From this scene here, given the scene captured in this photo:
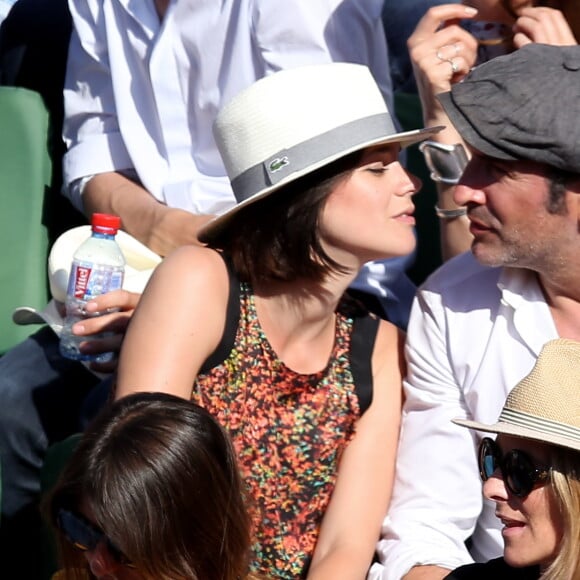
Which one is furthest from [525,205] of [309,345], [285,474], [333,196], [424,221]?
[424,221]

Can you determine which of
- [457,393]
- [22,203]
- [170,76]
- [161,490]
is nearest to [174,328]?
[161,490]

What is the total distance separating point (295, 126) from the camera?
2586 mm

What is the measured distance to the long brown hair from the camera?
2.03 metres

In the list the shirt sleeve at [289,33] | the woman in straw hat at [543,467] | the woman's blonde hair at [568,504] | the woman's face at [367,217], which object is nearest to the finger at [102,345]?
the woman's face at [367,217]

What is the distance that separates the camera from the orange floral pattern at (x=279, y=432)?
8.67ft

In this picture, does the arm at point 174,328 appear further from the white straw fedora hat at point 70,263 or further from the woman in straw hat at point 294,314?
the white straw fedora hat at point 70,263

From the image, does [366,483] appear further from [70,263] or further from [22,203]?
[22,203]

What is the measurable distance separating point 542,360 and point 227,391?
91 cm

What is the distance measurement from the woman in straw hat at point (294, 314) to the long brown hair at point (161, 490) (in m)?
0.38

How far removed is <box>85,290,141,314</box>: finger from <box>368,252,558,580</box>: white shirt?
0.66 meters

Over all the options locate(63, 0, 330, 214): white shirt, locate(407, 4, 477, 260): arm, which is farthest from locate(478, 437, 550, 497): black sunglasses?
locate(63, 0, 330, 214): white shirt

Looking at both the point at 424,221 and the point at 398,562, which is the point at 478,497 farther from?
the point at 424,221

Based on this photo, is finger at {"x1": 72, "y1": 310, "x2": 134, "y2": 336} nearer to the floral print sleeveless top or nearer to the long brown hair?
the floral print sleeveless top

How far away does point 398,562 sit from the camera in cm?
256
